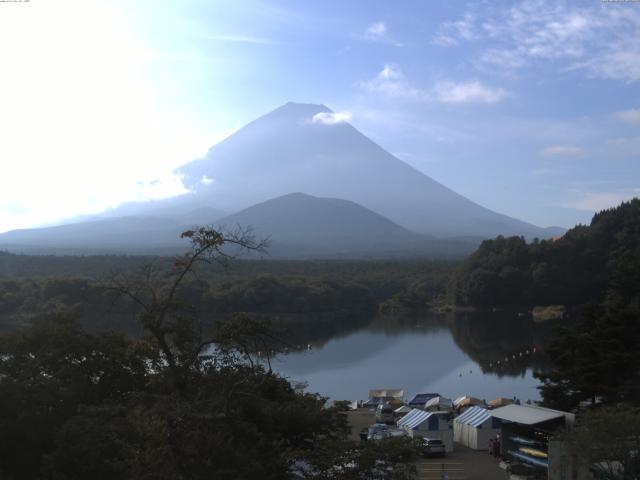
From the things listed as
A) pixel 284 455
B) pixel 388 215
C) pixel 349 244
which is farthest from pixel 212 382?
pixel 388 215

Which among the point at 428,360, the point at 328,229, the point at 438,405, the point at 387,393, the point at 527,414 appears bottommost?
the point at 428,360

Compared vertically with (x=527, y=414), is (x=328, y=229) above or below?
above

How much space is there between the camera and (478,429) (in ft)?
27.1

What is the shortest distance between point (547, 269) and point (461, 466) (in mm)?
21905

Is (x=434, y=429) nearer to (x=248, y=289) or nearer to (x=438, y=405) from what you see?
(x=438, y=405)

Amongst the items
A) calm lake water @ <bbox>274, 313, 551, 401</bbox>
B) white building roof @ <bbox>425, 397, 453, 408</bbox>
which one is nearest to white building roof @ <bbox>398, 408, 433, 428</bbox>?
white building roof @ <bbox>425, 397, 453, 408</bbox>

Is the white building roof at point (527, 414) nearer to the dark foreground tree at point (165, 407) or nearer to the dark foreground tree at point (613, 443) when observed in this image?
the dark foreground tree at point (613, 443)

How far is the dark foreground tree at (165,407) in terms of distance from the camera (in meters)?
2.86

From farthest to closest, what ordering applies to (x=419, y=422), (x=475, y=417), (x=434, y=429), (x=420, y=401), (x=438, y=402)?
1. (x=420, y=401)
2. (x=438, y=402)
3. (x=475, y=417)
4. (x=419, y=422)
5. (x=434, y=429)

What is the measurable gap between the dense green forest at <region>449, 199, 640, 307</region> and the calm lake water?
3.62 meters

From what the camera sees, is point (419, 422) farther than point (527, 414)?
Yes

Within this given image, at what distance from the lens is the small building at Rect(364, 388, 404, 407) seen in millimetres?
12195

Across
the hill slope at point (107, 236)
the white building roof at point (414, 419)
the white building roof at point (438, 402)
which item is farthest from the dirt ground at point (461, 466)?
the hill slope at point (107, 236)

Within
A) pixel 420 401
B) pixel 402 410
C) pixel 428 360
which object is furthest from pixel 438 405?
pixel 428 360
